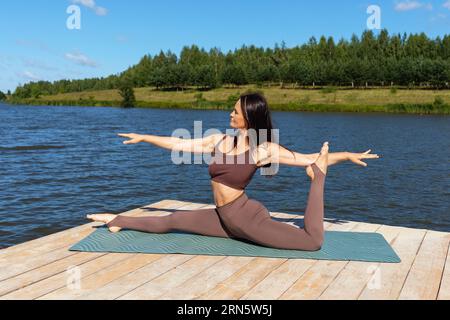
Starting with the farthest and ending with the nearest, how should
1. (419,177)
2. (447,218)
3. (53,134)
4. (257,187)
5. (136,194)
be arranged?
(53,134)
(419,177)
(257,187)
(136,194)
(447,218)

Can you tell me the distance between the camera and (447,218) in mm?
14438

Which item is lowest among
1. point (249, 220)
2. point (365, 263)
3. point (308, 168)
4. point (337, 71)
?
point (365, 263)

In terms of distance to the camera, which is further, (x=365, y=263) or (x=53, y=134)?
(x=53, y=134)

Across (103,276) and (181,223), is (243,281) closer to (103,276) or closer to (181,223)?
(103,276)

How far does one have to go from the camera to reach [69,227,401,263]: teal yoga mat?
19.9ft

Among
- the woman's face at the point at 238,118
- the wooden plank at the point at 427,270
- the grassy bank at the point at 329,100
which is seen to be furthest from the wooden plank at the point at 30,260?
the grassy bank at the point at 329,100

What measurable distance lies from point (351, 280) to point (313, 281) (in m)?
0.44

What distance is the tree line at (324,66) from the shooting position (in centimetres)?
10394

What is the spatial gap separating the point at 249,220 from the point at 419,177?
17.6 meters

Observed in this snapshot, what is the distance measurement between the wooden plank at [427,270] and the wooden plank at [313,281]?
2.58 feet

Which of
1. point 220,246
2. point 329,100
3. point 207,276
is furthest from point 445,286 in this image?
point 329,100

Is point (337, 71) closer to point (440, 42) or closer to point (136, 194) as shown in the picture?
point (440, 42)

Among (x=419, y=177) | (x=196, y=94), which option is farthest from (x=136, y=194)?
(x=196, y=94)

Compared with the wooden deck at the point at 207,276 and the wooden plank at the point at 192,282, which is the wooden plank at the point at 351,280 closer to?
the wooden deck at the point at 207,276
